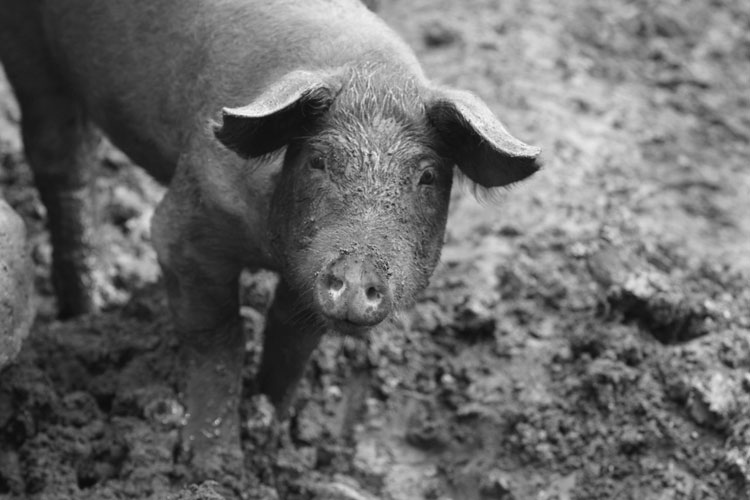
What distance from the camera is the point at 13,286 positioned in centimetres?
541

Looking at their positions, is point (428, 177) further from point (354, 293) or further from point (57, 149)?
point (57, 149)

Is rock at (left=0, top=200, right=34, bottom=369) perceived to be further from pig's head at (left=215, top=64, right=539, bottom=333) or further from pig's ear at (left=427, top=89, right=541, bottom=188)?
pig's ear at (left=427, top=89, right=541, bottom=188)

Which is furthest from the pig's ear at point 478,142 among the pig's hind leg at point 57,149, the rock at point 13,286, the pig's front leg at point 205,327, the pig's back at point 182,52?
the pig's hind leg at point 57,149

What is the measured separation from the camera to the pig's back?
5.38 meters

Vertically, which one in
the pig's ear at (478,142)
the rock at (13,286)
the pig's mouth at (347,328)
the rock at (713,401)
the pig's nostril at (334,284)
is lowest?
the rock at (713,401)

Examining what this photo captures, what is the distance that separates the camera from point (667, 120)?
327 inches

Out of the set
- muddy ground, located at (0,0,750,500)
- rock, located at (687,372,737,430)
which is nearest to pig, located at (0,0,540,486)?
muddy ground, located at (0,0,750,500)

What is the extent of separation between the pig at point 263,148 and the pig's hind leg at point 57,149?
0.04ft

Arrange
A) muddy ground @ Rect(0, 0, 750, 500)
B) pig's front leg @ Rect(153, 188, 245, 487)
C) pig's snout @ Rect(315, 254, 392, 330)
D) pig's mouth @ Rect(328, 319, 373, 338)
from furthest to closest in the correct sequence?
muddy ground @ Rect(0, 0, 750, 500) → pig's front leg @ Rect(153, 188, 245, 487) → pig's mouth @ Rect(328, 319, 373, 338) → pig's snout @ Rect(315, 254, 392, 330)

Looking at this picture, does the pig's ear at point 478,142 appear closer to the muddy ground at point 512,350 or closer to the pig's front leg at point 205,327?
the pig's front leg at point 205,327

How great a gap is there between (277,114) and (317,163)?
24 cm

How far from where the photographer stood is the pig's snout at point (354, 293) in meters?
4.48

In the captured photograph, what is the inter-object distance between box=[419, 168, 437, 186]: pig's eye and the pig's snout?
47 cm

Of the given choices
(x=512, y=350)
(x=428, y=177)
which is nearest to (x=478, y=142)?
(x=428, y=177)
